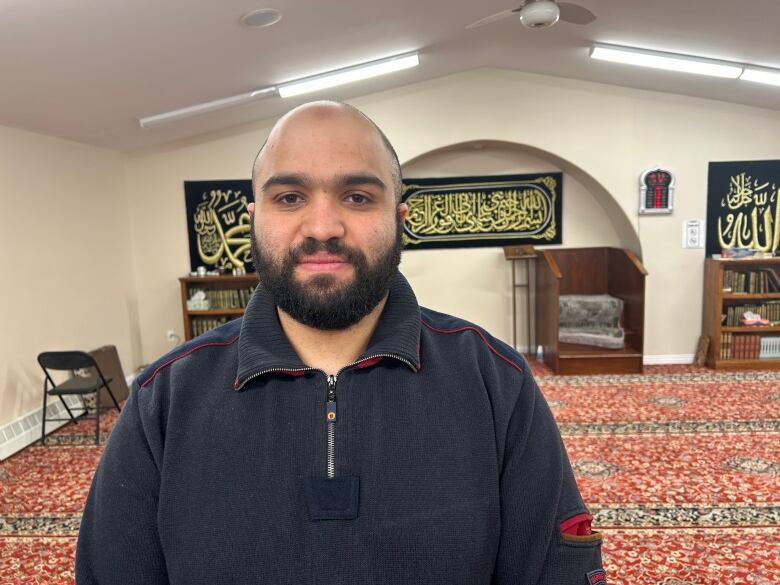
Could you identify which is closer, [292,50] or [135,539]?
[135,539]

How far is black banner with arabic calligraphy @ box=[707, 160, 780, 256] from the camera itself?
5469mm

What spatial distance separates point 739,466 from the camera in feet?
10.6

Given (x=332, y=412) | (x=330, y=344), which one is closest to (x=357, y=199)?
(x=330, y=344)

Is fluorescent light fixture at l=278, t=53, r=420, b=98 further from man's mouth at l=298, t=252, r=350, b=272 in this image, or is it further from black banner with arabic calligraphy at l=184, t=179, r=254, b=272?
man's mouth at l=298, t=252, r=350, b=272

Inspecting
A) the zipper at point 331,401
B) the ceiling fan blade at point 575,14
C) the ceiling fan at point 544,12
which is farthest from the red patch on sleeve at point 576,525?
the ceiling fan blade at point 575,14

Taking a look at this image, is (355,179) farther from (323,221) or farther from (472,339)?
(472,339)

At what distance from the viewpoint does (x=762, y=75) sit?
14.1 ft

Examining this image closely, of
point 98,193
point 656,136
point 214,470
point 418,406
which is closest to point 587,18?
point 656,136

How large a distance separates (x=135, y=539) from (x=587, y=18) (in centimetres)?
381

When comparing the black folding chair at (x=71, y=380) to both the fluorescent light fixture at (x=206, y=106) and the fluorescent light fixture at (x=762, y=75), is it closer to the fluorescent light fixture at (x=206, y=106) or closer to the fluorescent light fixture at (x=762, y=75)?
the fluorescent light fixture at (x=206, y=106)

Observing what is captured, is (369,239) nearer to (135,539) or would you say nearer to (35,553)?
(135,539)

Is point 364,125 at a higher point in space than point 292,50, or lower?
lower

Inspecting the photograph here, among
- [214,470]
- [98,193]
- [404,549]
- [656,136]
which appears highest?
[656,136]

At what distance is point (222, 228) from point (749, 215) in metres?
5.25
